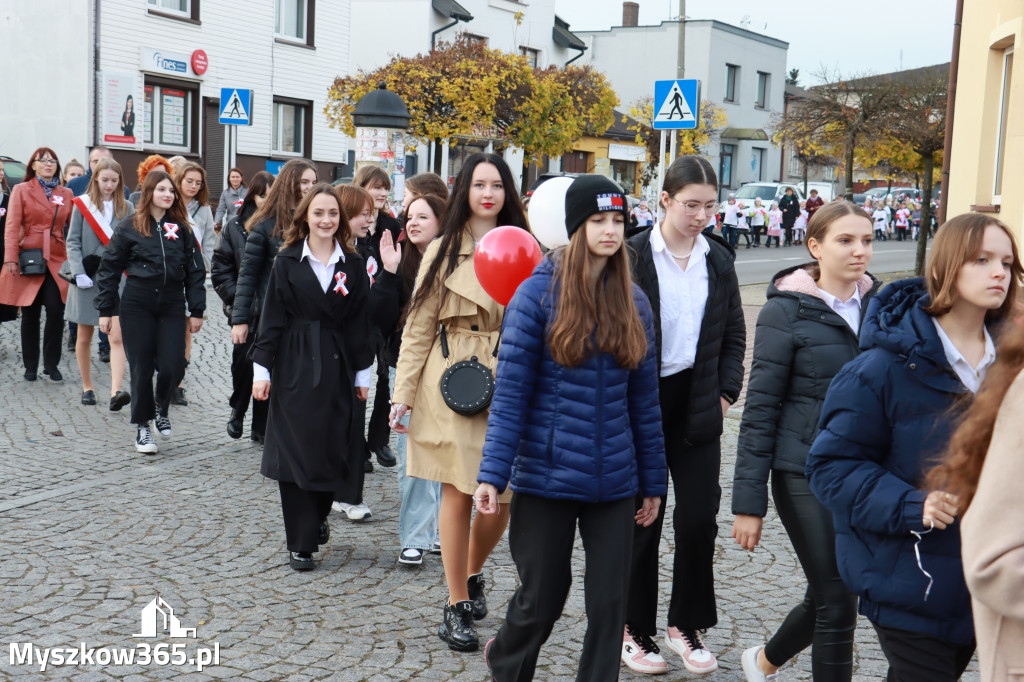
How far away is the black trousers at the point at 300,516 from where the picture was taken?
5.52 metres

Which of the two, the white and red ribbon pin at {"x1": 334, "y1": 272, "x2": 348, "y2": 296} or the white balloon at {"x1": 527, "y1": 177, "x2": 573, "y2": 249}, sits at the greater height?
the white balloon at {"x1": 527, "y1": 177, "x2": 573, "y2": 249}

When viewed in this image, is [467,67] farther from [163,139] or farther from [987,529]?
[987,529]

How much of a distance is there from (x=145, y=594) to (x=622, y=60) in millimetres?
51703

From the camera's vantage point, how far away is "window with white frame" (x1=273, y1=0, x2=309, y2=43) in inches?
1148

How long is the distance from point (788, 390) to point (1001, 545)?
1.91 metres

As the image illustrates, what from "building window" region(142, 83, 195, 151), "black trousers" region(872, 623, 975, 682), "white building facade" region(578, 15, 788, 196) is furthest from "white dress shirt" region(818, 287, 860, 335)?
"white building facade" region(578, 15, 788, 196)

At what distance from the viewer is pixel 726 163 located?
54.2m

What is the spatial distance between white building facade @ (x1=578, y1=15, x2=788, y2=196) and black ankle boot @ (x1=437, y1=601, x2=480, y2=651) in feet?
160

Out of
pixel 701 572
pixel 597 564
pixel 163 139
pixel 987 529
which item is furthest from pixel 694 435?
pixel 163 139

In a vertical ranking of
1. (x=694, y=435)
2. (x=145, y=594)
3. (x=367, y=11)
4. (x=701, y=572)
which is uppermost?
(x=367, y=11)

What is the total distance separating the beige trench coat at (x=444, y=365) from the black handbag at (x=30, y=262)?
7134 mm

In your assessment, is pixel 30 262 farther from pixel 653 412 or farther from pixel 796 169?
pixel 796 169

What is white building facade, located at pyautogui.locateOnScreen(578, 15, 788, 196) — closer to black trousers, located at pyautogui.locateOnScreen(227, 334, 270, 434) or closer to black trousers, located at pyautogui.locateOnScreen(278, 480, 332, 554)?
black trousers, located at pyautogui.locateOnScreen(227, 334, 270, 434)

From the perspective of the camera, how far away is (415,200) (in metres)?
5.63
